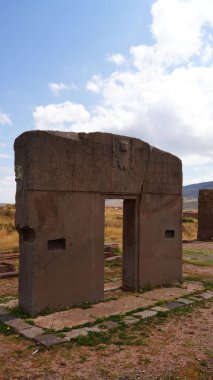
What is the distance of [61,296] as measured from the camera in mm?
7809

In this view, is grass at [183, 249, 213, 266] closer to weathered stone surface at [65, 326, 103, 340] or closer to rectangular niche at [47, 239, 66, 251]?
rectangular niche at [47, 239, 66, 251]

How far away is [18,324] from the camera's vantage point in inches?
271

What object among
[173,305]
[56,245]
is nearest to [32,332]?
[56,245]

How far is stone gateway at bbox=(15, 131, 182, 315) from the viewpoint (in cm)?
747

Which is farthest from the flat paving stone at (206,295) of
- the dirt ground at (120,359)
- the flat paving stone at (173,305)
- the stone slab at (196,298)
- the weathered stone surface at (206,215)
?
the weathered stone surface at (206,215)

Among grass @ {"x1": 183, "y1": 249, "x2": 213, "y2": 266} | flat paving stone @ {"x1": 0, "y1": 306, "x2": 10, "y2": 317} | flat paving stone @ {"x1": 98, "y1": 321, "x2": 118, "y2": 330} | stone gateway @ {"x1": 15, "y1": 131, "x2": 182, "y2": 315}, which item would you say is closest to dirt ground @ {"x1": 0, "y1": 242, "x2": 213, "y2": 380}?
flat paving stone @ {"x1": 98, "y1": 321, "x2": 118, "y2": 330}

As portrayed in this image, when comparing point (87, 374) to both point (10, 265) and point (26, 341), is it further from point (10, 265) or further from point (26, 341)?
point (10, 265)

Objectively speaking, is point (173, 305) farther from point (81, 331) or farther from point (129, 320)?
point (81, 331)

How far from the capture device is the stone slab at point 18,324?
21.9 ft

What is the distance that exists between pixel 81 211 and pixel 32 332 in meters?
2.58

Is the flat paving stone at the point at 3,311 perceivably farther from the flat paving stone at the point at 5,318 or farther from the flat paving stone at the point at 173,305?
the flat paving stone at the point at 173,305

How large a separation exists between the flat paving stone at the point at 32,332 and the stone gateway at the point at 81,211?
0.75 meters

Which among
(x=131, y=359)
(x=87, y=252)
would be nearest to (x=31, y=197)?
(x=87, y=252)

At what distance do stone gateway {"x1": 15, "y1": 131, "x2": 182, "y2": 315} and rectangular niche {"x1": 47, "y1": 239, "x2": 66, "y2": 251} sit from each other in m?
0.02
